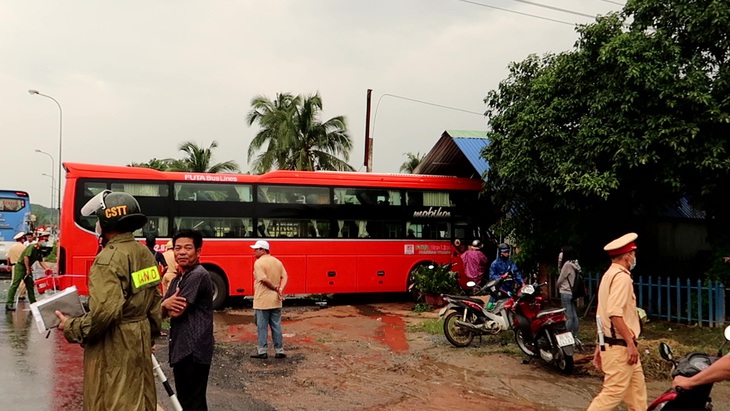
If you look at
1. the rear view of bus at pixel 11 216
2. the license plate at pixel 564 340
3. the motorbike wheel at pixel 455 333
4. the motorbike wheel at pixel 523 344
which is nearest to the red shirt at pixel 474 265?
the motorbike wheel at pixel 455 333

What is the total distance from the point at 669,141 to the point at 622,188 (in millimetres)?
1881

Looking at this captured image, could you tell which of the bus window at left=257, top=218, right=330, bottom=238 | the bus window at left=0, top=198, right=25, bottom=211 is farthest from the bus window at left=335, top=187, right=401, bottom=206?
the bus window at left=0, top=198, right=25, bottom=211

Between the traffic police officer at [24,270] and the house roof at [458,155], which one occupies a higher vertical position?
the house roof at [458,155]

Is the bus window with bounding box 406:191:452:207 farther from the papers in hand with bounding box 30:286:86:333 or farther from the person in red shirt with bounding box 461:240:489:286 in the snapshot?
the papers in hand with bounding box 30:286:86:333

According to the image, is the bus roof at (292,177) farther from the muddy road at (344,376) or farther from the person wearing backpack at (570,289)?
the person wearing backpack at (570,289)

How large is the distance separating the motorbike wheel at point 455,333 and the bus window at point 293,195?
6029 mm

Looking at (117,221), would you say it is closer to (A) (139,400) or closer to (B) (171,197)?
(A) (139,400)

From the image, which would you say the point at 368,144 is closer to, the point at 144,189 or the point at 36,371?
the point at 144,189

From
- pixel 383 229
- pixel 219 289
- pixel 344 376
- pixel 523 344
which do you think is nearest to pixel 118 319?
pixel 344 376

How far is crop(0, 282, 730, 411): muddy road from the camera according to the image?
645 centimetres

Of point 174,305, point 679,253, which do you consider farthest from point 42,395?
point 679,253

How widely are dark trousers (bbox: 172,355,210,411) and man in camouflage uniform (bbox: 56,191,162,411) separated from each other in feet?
2.50

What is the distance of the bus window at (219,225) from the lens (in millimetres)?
13672

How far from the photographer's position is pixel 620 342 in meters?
4.73
